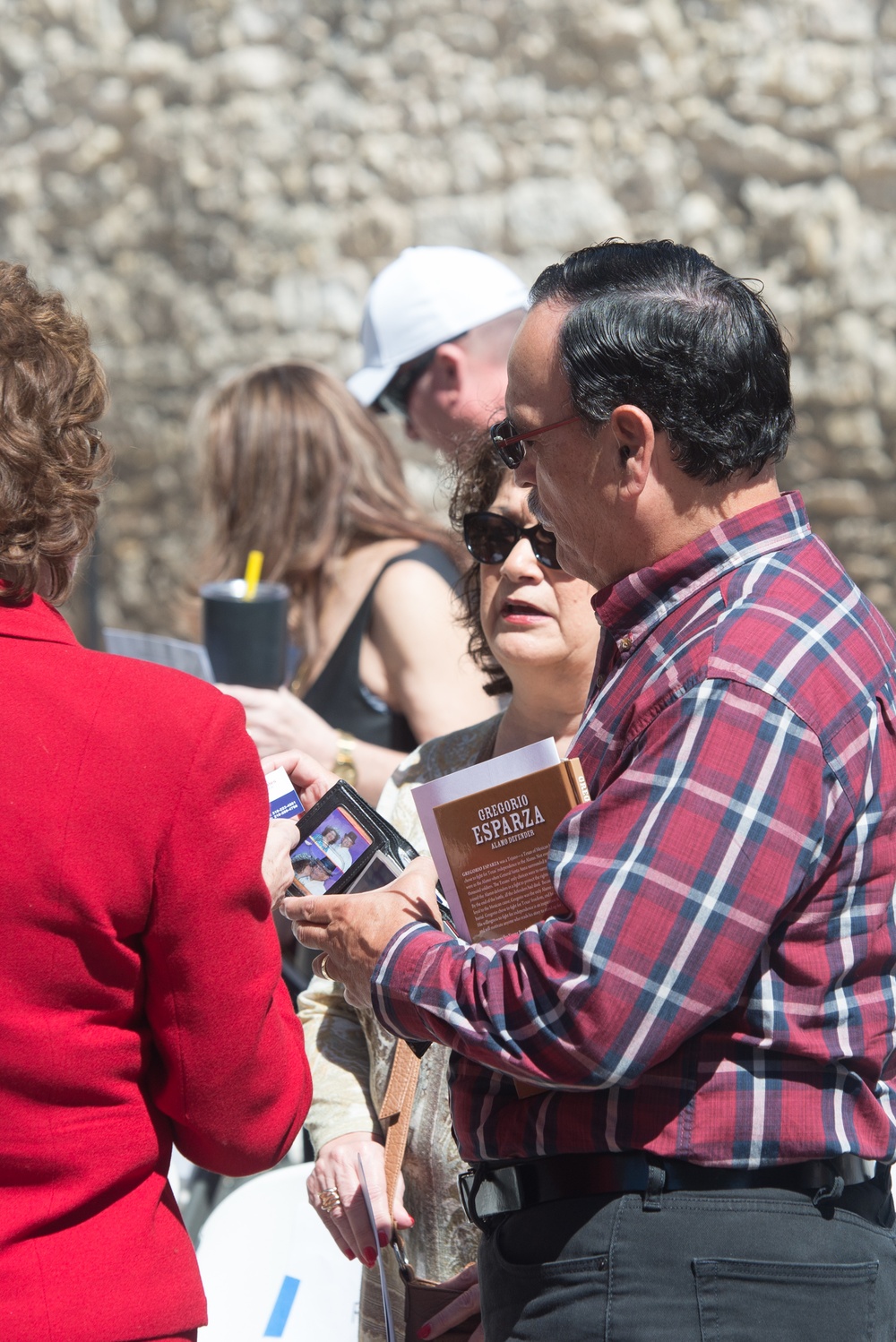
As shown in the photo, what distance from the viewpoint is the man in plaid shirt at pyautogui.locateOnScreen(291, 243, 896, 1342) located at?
107 centimetres

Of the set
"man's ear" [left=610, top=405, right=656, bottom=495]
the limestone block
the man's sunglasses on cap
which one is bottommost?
"man's ear" [left=610, top=405, right=656, bottom=495]

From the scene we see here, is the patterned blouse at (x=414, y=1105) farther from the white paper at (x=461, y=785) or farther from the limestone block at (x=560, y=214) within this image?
the limestone block at (x=560, y=214)

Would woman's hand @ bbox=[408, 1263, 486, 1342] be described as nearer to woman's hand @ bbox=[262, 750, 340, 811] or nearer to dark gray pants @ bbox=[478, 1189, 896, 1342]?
dark gray pants @ bbox=[478, 1189, 896, 1342]

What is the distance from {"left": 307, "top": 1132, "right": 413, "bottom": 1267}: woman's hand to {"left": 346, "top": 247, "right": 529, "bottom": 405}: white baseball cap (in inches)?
75.3

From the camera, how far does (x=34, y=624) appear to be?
3.72 feet

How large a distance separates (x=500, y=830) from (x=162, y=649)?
1.38m

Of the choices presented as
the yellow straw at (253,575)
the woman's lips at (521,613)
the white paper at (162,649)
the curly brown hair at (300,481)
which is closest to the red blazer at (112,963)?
the woman's lips at (521,613)

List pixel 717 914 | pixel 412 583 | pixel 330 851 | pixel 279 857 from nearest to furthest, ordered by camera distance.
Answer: pixel 717 914, pixel 279 857, pixel 330 851, pixel 412 583

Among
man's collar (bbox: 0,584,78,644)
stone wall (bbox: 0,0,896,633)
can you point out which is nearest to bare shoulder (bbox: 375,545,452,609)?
man's collar (bbox: 0,584,78,644)

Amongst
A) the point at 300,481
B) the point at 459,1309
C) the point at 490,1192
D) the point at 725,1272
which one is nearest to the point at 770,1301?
the point at 725,1272

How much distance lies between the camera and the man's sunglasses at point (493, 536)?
1.87 meters

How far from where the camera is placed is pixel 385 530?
2.82 meters

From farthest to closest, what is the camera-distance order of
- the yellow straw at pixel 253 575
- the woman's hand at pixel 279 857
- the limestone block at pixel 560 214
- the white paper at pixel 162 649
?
the limestone block at pixel 560 214 < the yellow straw at pixel 253 575 < the white paper at pixel 162 649 < the woman's hand at pixel 279 857

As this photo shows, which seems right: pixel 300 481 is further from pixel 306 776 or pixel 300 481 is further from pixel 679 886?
pixel 679 886
